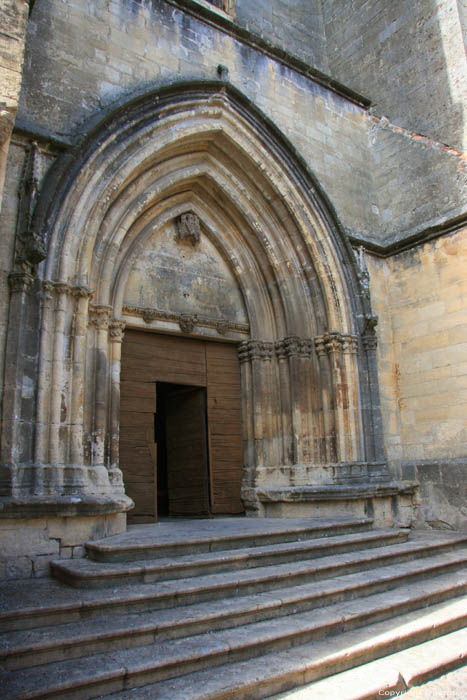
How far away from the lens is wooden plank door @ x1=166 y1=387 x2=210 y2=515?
267 inches

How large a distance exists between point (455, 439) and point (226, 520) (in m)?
2.97

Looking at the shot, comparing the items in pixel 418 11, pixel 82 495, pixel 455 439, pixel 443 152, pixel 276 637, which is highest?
pixel 418 11

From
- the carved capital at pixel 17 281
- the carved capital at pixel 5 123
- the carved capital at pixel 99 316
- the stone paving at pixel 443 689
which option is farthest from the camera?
the carved capital at pixel 99 316

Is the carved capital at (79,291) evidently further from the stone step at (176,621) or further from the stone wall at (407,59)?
the stone wall at (407,59)

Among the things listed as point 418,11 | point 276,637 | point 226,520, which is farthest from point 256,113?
point 276,637

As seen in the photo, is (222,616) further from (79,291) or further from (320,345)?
(320,345)

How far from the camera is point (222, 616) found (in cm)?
329

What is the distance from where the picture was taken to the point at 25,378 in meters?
4.63

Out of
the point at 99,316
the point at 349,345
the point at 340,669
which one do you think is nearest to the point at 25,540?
the point at 99,316

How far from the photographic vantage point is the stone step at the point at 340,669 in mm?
2652

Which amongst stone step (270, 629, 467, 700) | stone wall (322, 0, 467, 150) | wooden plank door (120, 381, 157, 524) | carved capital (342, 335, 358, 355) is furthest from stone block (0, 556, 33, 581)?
stone wall (322, 0, 467, 150)

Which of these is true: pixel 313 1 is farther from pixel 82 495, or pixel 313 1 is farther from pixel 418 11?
pixel 82 495

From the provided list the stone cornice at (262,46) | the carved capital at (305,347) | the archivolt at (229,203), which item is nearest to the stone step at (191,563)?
the carved capital at (305,347)

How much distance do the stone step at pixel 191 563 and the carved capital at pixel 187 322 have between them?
2817mm
